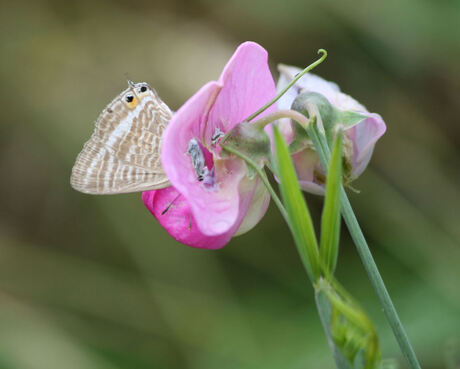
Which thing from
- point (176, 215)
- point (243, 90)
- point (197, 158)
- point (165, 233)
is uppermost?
point (243, 90)

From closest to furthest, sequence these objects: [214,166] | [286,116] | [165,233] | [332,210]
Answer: [332,210] → [286,116] → [214,166] → [165,233]

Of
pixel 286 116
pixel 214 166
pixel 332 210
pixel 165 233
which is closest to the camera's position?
pixel 332 210

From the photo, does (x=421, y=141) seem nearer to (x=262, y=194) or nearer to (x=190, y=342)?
(x=190, y=342)

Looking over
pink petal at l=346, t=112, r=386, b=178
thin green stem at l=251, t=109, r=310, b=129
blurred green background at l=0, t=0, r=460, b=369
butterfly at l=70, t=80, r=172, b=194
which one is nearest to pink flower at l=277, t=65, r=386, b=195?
pink petal at l=346, t=112, r=386, b=178

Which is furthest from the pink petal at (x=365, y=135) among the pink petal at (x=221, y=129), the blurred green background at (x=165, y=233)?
the blurred green background at (x=165, y=233)

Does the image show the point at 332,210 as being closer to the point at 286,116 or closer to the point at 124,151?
the point at 286,116

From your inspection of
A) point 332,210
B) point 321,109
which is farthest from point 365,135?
Result: point 332,210
